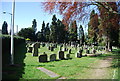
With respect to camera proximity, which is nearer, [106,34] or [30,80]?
[30,80]

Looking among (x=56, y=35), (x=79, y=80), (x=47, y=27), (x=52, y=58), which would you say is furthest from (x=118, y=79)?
(x=47, y=27)

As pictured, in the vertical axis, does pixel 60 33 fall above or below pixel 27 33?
below

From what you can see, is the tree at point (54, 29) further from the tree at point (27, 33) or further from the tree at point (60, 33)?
the tree at point (27, 33)

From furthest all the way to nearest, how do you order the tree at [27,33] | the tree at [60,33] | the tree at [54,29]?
the tree at [27,33]
the tree at [60,33]
the tree at [54,29]

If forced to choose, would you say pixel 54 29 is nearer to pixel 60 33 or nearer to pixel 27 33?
pixel 60 33

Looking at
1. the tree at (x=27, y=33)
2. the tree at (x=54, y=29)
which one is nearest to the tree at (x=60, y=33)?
the tree at (x=54, y=29)

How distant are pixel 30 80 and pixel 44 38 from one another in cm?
7066

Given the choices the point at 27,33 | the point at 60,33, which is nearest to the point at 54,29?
the point at 60,33

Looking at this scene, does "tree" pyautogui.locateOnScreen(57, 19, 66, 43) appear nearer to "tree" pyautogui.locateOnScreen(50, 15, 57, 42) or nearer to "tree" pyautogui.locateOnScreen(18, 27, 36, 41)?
"tree" pyautogui.locateOnScreen(50, 15, 57, 42)

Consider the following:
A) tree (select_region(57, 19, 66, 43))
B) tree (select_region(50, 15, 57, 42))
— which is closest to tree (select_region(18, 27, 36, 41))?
tree (select_region(50, 15, 57, 42))

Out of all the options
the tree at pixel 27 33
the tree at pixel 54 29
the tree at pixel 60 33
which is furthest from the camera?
the tree at pixel 27 33

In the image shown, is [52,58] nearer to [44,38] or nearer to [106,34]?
[106,34]

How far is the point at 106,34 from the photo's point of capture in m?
24.6

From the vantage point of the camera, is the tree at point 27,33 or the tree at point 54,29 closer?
the tree at point 54,29
